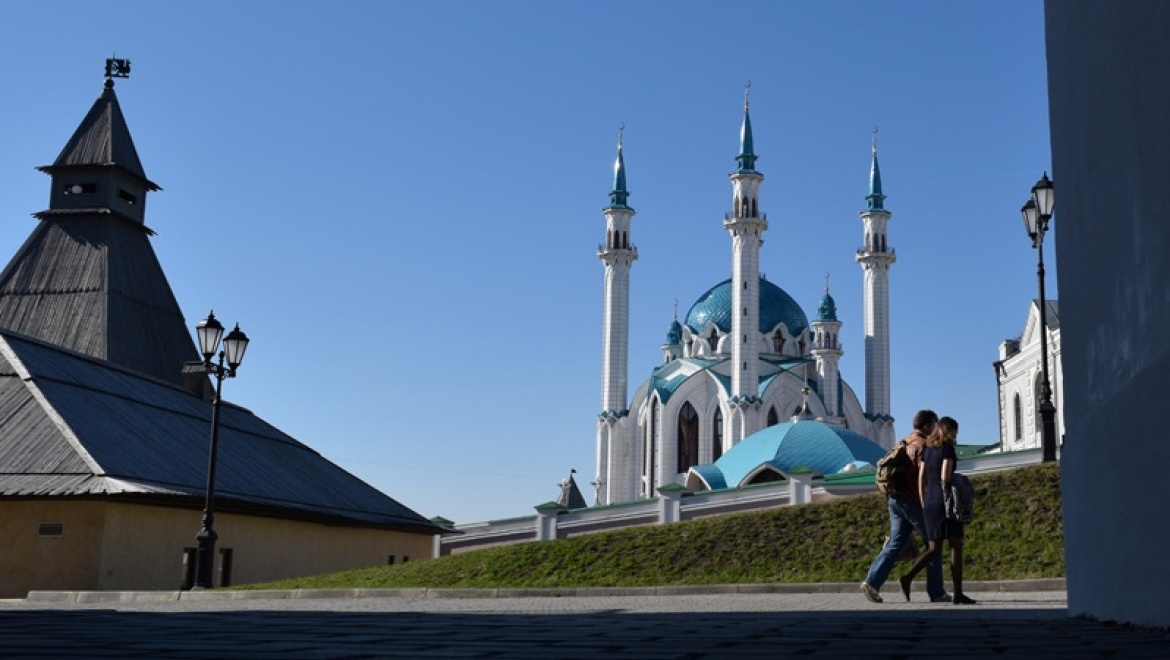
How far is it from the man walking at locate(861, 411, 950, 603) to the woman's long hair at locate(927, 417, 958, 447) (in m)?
0.07

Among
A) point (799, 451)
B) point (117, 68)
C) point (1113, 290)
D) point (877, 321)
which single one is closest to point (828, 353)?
point (877, 321)

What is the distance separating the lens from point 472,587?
18266 mm

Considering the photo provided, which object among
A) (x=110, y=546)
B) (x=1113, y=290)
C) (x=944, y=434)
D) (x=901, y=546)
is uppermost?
(x=1113, y=290)

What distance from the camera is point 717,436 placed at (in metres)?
76.9

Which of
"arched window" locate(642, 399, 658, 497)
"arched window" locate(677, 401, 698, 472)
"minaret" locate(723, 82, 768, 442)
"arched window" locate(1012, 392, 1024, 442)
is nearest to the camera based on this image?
"arched window" locate(1012, 392, 1024, 442)

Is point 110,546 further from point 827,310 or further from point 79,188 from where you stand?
point 827,310

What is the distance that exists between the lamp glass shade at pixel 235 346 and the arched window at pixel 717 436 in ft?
187

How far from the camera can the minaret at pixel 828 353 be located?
7850 cm

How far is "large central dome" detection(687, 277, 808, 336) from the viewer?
83312 millimetres

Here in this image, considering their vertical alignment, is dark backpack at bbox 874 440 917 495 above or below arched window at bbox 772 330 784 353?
below

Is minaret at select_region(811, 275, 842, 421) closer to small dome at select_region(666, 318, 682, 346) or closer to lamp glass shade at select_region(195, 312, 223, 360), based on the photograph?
small dome at select_region(666, 318, 682, 346)

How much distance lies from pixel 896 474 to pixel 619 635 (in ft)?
18.1

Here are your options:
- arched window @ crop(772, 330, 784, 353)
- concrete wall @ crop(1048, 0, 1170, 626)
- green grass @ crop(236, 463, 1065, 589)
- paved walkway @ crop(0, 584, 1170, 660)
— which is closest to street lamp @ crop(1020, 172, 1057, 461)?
green grass @ crop(236, 463, 1065, 589)

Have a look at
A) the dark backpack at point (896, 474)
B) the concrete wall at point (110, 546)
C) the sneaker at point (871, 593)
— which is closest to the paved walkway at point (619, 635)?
the sneaker at point (871, 593)
